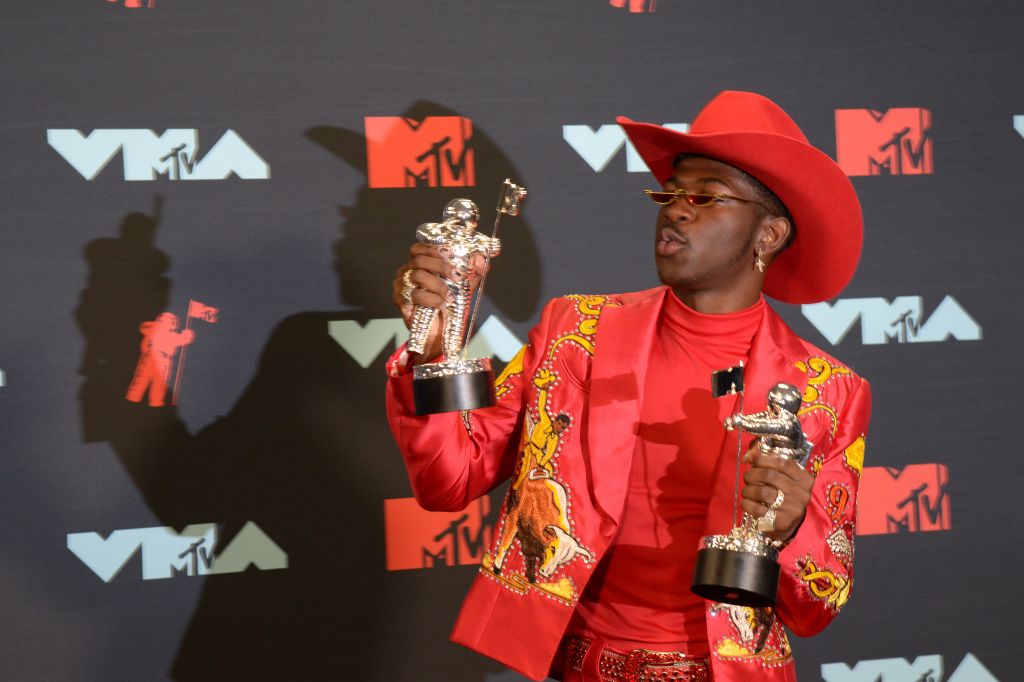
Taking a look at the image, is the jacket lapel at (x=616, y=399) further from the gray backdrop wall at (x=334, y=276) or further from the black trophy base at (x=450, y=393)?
the gray backdrop wall at (x=334, y=276)

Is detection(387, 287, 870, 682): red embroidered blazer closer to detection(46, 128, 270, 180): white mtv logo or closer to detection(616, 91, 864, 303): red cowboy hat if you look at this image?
detection(616, 91, 864, 303): red cowboy hat

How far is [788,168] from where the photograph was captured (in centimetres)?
198

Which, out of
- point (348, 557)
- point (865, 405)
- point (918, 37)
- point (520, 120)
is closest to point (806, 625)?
point (865, 405)

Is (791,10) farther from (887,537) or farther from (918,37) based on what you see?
(887,537)

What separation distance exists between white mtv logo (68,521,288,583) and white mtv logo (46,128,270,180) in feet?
2.86

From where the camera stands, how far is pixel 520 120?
9.59 feet

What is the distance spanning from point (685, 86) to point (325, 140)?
38.6 inches

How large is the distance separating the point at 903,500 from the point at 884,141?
3.33 feet

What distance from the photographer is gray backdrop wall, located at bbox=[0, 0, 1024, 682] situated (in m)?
2.70

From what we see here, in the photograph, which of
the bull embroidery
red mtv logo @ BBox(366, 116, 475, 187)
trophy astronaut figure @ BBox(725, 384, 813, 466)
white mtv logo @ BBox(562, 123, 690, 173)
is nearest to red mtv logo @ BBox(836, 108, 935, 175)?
white mtv logo @ BBox(562, 123, 690, 173)

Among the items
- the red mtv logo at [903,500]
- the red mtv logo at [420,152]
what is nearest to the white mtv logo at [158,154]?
the red mtv logo at [420,152]

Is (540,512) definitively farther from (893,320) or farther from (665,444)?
(893,320)

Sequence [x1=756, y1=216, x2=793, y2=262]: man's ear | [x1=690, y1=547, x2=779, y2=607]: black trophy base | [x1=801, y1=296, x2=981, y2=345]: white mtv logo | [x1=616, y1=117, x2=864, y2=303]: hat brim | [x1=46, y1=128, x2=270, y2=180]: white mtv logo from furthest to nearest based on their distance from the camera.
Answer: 1. [x1=801, y1=296, x2=981, y2=345]: white mtv logo
2. [x1=46, y1=128, x2=270, y2=180]: white mtv logo
3. [x1=756, y1=216, x2=793, y2=262]: man's ear
4. [x1=616, y1=117, x2=864, y2=303]: hat brim
5. [x1=690, y1=547, x2=779, y2=607]: black trophy base

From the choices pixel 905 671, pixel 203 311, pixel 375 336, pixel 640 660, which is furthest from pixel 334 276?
pixel 905 671
